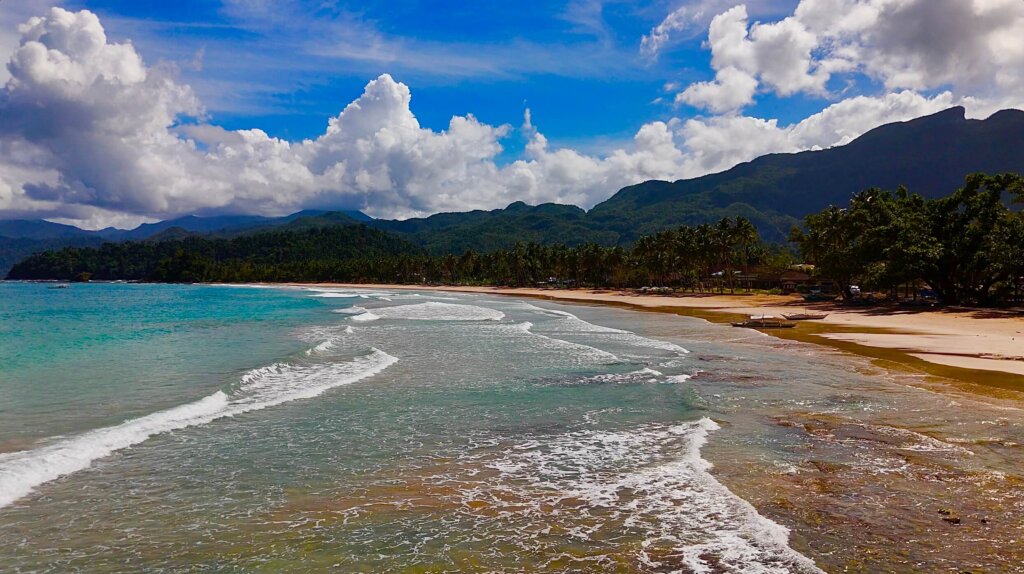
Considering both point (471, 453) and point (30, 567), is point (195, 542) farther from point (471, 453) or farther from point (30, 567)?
point (471, 453)

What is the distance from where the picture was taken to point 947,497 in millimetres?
8695

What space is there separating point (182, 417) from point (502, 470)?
8.77 m

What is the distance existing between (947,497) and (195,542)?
10.7m

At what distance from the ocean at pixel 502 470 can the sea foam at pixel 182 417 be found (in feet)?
0.26

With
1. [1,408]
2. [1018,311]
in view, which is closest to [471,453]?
[1,408]

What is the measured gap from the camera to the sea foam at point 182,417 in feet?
33.5

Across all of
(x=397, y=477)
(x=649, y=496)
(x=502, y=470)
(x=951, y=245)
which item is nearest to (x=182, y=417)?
(x=397, y=477)

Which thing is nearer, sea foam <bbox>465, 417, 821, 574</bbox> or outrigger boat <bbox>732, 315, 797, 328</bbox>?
sea foam <bbox>465, 417, 821, 574</bbox>

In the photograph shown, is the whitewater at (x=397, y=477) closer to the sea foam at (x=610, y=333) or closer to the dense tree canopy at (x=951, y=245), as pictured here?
the sea foam at (x=610, y=333)

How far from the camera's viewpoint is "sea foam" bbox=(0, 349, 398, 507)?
10.2m

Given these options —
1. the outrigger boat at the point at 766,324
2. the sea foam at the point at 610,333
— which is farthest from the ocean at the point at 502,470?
the outrigger boat at the point at 766,324

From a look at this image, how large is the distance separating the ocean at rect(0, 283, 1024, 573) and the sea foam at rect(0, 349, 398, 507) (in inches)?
3.1

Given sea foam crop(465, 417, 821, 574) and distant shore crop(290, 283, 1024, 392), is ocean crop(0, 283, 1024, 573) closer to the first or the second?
sea foam crop(465, 417, 821, 574)

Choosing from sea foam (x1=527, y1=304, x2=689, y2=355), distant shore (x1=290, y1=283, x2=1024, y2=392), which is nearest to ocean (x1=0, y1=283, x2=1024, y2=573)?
distant shore (x1=290, y1=283, x2=1024, y2=392)
